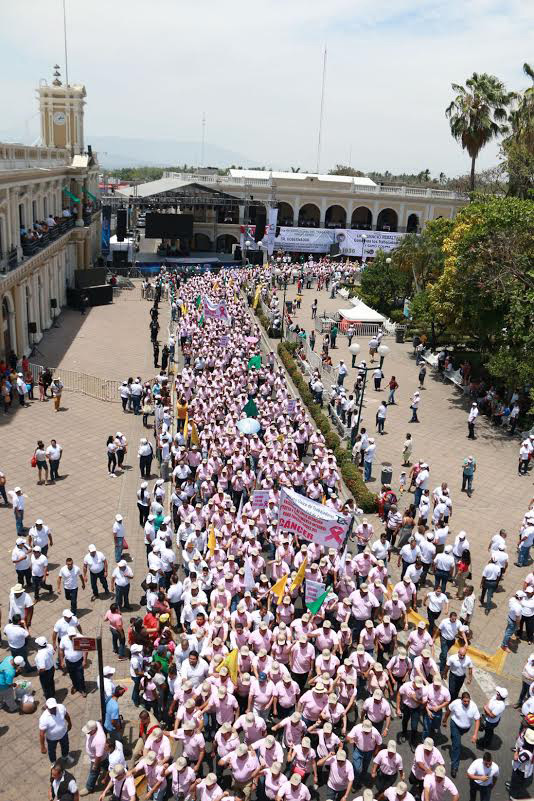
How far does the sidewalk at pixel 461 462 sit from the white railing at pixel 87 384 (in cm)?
897

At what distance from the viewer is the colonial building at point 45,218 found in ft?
86.8

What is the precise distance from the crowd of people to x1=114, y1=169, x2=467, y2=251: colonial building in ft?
157

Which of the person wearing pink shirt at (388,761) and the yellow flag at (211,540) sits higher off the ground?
the yellow flag at (211,540)

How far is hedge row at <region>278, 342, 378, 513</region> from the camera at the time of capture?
16531 millimetres

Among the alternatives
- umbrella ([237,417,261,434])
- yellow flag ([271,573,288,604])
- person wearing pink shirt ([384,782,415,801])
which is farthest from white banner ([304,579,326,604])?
umbrella ([237,417,261,434])

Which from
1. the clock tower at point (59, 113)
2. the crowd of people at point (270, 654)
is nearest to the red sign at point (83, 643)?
the crowd of people at point (270, 654)

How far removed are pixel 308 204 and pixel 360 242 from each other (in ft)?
35.7

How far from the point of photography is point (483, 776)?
7754 mm

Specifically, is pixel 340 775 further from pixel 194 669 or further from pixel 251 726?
pixel 194 669

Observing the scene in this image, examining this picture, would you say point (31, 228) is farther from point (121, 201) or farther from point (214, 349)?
point (121, 201)

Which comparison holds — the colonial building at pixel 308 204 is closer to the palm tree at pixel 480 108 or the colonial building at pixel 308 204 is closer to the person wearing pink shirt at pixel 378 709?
the palm tree at pixel 480 108

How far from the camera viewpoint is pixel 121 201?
5266cm

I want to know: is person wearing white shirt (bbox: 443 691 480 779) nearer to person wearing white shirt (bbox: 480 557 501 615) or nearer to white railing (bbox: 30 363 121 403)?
person wearing white shirt (bbox: 480 557 501 615)

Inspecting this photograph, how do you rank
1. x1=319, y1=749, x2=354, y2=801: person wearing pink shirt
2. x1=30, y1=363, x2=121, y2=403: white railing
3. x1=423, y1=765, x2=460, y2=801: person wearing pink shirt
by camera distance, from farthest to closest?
x1=30, y1=363, x2=121, y2=403: white railing < x1=319, y1=749, x2=354, y2=801: person wearing pink shirt < x1=423, y1=765, x2=460, y2=801: person wearing pink shirt
